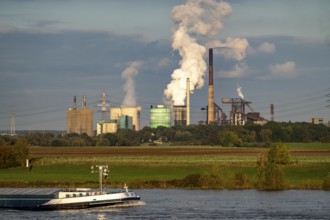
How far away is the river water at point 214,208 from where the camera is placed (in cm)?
6838

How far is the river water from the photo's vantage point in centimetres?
6838

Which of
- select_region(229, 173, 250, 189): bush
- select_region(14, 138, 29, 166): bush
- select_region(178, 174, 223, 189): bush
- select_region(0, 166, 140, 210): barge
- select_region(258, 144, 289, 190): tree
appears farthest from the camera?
select_region(14, 138, 29, 166): bush

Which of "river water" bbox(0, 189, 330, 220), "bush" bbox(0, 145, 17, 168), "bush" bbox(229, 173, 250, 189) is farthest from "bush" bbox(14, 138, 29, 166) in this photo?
"bush" bbox(229, 173, 250, 189)

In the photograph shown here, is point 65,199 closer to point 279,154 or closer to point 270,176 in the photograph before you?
point 270,176

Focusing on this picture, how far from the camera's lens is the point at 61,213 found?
72.7 meters

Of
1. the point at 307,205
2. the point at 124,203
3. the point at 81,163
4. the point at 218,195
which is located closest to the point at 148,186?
the point at 218,195

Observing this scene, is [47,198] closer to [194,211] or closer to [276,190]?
[194,211]

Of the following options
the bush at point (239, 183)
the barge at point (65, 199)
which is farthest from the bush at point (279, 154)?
the barge at point (65, 199)

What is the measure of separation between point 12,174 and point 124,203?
35676 mm

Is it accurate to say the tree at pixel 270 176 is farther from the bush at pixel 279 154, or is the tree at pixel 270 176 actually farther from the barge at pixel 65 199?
the barge at pixel 65 199

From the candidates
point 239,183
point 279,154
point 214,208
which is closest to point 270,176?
point 239,183

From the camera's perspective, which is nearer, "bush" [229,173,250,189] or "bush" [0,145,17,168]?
"bush" [229,173,250,189]

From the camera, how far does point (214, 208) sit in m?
72.5

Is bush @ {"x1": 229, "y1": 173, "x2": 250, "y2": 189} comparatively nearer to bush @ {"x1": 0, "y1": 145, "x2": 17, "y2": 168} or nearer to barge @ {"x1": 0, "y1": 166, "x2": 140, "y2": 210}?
barge @ {"x1": 0, "y1": 166, "x2": 140, "y2": 210}
